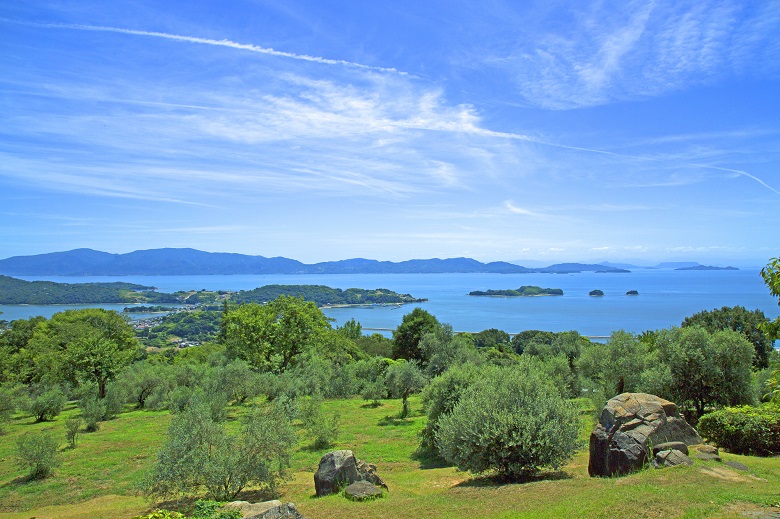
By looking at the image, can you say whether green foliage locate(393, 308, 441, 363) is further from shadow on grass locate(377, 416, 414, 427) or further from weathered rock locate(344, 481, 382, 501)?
weathered rock locate(344, 481, 382, 501)

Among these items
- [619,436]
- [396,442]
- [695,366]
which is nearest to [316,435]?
[396,442]

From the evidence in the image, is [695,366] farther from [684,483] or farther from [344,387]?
[344,387]

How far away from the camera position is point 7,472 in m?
16.8

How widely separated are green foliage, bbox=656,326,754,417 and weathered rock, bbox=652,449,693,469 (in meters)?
10.5

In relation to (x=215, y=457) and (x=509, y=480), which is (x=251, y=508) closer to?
(x=215, y=457)

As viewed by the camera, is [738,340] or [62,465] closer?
[62,465]

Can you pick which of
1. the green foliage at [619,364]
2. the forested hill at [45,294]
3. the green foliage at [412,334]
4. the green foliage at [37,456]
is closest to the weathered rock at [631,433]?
the green foliage at [619,364]

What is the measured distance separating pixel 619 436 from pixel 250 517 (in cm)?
1068

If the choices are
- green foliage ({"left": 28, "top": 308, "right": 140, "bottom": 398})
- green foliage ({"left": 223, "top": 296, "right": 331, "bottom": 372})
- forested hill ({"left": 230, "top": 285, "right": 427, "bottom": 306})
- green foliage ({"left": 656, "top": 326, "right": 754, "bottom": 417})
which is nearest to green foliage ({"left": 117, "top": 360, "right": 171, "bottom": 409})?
green foliage ({"left": 28, "top": 308, "right": 140, "bottom": 398})

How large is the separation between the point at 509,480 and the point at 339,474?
17.2 feet

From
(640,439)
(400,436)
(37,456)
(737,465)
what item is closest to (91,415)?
(37,456)

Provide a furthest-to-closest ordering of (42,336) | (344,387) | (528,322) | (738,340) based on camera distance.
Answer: (528,322), (42,336), (344,387), (738,340)

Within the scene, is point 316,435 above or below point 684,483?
below

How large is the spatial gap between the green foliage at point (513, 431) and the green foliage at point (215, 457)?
17.5 ft
